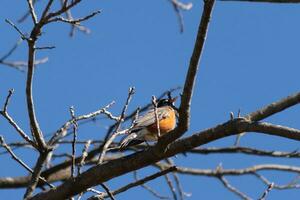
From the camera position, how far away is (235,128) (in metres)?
3.17

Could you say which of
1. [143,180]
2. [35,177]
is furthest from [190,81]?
[35,177]

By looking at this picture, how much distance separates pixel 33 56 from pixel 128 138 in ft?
5.56

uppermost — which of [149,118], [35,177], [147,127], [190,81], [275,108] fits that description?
[149,118]

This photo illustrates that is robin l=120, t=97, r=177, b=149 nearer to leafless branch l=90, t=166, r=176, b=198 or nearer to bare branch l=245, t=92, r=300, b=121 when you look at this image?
leafless branch l=90, t=166, r=176, b=198

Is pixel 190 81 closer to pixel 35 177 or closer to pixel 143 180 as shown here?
pixel 143 180

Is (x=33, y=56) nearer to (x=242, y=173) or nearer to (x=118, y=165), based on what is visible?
(x=118, y=165)

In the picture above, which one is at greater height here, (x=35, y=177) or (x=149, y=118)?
(x=149, y=118)

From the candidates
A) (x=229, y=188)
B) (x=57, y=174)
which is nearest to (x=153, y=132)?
(x=229, y=188)

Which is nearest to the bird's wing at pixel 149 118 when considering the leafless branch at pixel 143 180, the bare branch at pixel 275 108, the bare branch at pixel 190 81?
the leafless branch at pixel 143 180

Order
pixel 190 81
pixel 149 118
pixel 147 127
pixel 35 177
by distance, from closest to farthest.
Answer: pixel 190 81 → pixel 35 177 → pixel 147 127 → pixel 149 118

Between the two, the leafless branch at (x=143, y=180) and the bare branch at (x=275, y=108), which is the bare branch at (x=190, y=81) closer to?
the leafless branch at (x=143, y=180)

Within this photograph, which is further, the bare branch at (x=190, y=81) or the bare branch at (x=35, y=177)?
the bare branch at (x=35, y=177)

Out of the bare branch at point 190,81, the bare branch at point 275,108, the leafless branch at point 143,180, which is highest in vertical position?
the bare branch at point 190,81

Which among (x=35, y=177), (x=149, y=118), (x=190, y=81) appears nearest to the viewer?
(x=190, y=81)
